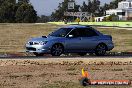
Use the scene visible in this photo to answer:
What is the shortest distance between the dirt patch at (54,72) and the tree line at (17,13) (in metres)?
157

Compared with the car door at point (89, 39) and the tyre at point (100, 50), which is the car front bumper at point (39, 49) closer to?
the car door at point (89, 39)

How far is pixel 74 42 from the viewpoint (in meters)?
23.9

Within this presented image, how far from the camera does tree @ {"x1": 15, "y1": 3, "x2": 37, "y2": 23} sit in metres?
177

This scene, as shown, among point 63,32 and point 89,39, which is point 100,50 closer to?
point 89,39

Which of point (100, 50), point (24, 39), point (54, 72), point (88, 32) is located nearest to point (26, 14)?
point (24, 39)

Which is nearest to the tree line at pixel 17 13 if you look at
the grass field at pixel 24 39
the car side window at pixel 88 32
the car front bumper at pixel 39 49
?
the grass field at pixel 24 39

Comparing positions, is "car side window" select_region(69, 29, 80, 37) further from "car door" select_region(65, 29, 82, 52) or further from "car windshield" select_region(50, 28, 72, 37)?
"car windshield" select_region(50, 28, 72, 37)

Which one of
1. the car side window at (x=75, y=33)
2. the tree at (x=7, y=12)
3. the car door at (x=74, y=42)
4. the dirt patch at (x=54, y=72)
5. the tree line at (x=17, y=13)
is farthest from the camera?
the tree at (x=7, y=12)

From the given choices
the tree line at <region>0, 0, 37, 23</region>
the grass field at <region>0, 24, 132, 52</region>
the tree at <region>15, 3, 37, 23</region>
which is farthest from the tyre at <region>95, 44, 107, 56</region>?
the tree at <region>15, 3, 37, 23</region>

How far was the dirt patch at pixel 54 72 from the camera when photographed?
13258mm

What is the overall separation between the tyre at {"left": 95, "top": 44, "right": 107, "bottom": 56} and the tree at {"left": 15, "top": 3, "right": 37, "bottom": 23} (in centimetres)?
15249

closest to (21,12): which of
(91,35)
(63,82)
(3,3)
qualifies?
(3,3)

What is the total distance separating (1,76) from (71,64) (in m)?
4.66

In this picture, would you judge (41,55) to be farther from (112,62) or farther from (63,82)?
(63,82)
